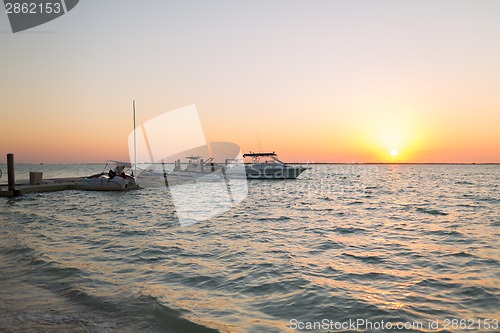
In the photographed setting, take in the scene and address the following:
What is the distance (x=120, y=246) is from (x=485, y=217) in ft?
68.3

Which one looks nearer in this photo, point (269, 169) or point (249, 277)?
point (249, 277)

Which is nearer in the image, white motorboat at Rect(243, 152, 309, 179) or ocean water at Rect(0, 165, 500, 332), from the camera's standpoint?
ocean water at Rect(0, 165, 500, 332)

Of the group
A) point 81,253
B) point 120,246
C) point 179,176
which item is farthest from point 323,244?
point 179,176

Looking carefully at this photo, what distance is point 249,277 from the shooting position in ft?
30.5

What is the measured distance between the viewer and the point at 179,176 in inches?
2564

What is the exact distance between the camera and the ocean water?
6.50 meters

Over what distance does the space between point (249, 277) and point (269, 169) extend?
60387 millimetres

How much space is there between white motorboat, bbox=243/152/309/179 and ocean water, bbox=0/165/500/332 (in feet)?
168

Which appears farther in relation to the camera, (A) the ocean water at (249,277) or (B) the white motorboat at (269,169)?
(B) the white motorboat at (269,169)

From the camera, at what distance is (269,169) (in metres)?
69.5

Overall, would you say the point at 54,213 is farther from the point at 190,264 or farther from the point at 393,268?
the point at 393,268

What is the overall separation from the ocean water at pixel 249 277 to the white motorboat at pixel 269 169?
168 feet

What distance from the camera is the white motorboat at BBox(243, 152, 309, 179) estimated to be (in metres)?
69.4

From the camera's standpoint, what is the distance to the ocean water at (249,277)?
21.3 ft
